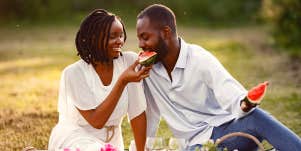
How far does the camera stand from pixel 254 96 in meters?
4.71

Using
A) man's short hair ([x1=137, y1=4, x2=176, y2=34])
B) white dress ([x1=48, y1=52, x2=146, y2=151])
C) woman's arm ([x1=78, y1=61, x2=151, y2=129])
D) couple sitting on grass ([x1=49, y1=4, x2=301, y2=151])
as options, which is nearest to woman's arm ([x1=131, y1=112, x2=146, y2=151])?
couple sitting on grass ([x1=49, y1=4, x2=301, y2=151])

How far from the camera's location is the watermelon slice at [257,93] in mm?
4664

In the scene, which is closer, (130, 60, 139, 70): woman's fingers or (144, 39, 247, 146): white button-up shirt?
(130, 60, 139, 70): woman's fingers

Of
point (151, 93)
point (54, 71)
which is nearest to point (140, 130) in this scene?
point (151, 93)

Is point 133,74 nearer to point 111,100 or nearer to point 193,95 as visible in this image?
point 111,100

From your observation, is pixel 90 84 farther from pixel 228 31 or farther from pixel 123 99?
pixel 228 31

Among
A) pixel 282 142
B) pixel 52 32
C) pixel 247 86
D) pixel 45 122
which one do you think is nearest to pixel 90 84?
pixel 282 142

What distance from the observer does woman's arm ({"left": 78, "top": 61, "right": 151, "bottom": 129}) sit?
193 inches

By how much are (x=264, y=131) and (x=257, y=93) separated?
47cm

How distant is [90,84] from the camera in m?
5.19

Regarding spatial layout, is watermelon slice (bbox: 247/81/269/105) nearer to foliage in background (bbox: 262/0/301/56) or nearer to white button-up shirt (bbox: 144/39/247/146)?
white button-up shirt (bbox: 144/39/247/146)

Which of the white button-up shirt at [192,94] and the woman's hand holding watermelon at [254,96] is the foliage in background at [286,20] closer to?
the white button-up shirt at [192,94]

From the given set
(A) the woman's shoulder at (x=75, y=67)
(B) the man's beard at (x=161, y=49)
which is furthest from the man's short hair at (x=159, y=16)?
(A) the woman's shoulder at (x=75, y=67)

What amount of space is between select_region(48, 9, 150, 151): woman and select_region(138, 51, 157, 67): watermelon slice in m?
0.11
